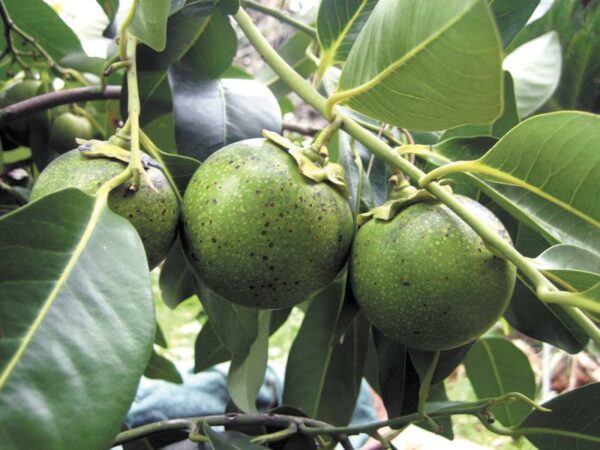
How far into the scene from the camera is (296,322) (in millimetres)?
4219

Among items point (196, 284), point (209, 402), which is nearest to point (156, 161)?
point (196, 284)

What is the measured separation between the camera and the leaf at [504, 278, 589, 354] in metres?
0.85

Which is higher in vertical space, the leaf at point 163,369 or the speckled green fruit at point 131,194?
the speckled green fruit at point 131,194

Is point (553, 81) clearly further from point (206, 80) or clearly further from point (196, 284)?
point (196, 284)

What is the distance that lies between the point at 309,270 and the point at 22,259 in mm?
287

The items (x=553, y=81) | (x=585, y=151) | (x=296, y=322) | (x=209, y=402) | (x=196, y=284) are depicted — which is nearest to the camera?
(x=585, y=151)

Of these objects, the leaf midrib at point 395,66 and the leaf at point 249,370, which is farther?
the leaf at point 249,370

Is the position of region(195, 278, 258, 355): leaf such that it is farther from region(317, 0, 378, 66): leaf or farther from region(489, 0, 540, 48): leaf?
region(489, 0, 540, 48): leaf

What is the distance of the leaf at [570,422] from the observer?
788 millimetres

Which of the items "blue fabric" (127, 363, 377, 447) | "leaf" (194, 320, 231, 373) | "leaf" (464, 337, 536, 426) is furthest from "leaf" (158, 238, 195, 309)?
"leaf" (464, 337, 536, 426)

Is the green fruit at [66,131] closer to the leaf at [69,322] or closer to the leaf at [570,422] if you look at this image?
the leaf at [69,322]

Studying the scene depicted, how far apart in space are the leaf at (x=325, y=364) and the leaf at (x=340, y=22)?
342 mm

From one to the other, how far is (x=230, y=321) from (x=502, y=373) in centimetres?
56

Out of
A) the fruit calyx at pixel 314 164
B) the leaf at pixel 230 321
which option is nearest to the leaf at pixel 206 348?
the leaf at pixel 230 321
